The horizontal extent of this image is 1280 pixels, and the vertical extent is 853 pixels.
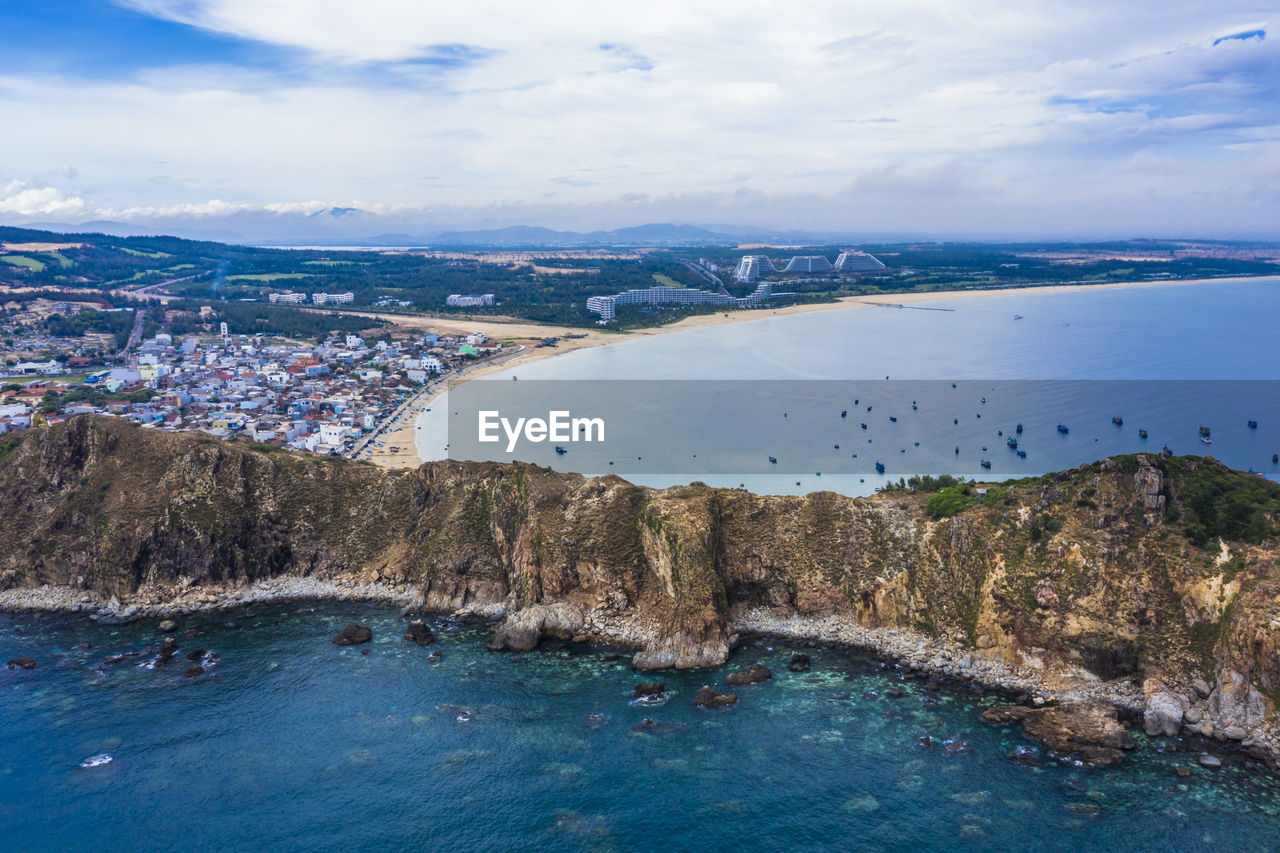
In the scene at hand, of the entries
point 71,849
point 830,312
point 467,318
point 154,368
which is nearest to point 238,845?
point 71,849

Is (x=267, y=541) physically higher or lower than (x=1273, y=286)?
lower

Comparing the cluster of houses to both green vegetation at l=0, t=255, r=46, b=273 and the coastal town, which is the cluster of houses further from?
green vegetation at l=0, t=255, r=46, b=273

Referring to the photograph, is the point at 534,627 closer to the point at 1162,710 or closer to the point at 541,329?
the point at 1162,710

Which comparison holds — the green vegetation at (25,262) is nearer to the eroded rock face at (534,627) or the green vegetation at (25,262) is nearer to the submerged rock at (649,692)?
the eroded rock face at (534,627)

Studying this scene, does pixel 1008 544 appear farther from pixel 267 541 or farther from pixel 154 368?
pixel 154 368

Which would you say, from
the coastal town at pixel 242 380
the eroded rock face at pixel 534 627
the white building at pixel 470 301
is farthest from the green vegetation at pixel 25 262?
the eroded rock face at pixel 534 627
